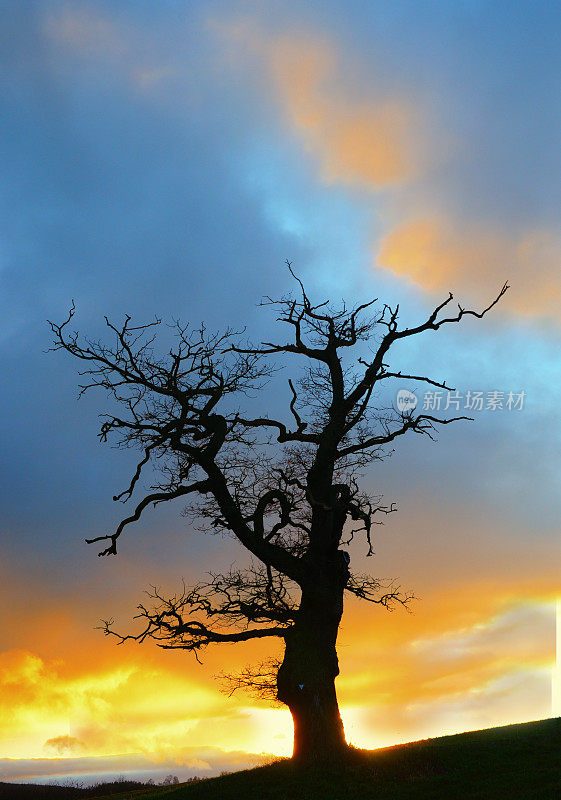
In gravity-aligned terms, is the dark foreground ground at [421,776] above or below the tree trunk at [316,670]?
below

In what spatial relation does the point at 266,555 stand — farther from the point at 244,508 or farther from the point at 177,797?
the point at 177,797

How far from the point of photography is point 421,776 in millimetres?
18906

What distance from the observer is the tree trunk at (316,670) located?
65.2 feet

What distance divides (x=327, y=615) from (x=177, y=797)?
260 inches

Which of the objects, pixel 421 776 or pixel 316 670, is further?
pixel 316 670

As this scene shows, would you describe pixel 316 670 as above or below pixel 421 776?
above

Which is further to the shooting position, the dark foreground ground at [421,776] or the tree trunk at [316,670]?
the tree trunk at [316,670]

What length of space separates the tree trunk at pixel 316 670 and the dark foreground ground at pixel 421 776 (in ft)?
2.09

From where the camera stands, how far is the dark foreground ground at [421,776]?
56.4 feet

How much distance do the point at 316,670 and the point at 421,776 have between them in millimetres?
3815

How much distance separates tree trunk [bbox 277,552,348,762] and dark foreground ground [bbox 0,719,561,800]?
2.09 ft

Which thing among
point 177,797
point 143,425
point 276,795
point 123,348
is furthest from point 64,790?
point 123,348

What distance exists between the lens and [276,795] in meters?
18.0

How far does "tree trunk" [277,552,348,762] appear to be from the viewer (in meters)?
19.9
